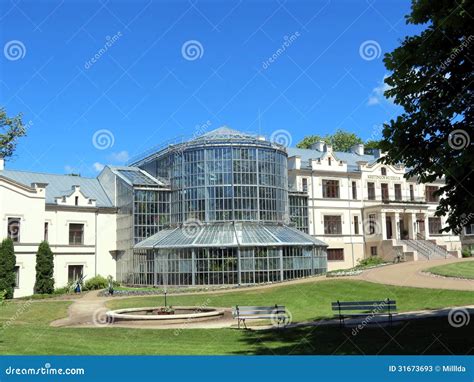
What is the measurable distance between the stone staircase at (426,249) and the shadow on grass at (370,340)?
33.2 meters

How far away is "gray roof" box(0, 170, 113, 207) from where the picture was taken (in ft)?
151

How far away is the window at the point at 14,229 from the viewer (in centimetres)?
4084

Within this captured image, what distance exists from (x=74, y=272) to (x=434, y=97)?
126ft

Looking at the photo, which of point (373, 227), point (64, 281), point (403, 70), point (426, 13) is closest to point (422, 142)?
point (403, 70)

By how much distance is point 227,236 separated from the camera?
39.7 m

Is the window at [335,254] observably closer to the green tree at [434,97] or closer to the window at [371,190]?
the window at [371,190]

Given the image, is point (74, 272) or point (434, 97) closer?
point (434, 97)

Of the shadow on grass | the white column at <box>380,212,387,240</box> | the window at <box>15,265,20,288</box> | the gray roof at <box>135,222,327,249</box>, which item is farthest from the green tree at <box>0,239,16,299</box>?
the white column at <box>380,212,387,240</box>

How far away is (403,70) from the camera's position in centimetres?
1334

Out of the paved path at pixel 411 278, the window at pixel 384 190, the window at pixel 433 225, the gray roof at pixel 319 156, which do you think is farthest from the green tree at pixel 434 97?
the window at pixel 433 225

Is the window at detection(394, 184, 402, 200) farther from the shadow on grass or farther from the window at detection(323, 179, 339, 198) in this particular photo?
the shadow on grass

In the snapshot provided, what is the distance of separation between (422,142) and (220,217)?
30011 millimetres

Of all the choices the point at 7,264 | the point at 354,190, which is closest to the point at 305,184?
the point at 354,190

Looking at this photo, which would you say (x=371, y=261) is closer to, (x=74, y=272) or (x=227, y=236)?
(x=227, y=236)
